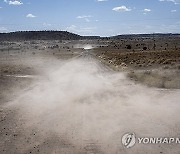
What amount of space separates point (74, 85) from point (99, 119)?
11.6 metres

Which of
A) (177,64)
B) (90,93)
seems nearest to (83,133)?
(90,93)

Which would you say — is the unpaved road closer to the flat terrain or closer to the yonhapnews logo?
the flat terrain

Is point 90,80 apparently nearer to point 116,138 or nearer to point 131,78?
point 131,78

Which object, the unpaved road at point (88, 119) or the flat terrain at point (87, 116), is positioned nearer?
the unpaved road at point (88, 119)

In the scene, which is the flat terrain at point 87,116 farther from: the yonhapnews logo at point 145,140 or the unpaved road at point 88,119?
the yonhapnews logo at point 145,140

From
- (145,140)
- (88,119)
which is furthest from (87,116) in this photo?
(145,140)

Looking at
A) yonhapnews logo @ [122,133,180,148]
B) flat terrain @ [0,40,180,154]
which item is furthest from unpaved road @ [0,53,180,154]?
yonhapnews logo @ [122,133,180,148]

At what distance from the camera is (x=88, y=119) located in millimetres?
16375

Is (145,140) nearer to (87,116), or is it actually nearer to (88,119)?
(88,119)

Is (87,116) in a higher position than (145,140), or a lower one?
higher

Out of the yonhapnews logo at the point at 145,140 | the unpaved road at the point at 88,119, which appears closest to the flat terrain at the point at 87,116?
the unpaved road at the point at 88,119

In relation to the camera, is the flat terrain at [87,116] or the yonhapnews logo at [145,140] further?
the flat terrain at [87,116]

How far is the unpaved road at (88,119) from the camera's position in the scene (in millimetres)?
12812

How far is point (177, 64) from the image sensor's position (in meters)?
36.0
